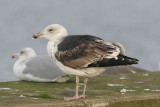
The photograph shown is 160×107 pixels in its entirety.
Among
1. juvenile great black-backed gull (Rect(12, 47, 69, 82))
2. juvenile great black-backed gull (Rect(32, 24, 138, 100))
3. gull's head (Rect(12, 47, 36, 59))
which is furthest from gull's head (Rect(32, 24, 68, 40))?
gull's head (Rect(12, 47, 36, 59))

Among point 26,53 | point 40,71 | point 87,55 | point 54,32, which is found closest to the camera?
point 87,55

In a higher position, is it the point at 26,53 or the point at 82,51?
the point at 26,53

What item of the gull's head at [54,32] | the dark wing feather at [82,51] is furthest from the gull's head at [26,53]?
the dark wing feather at [82,51]

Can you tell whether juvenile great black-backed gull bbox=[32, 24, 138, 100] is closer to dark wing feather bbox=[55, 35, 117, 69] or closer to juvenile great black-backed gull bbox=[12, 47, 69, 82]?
dark wing feather bbox=[55, 35, 117, 69]

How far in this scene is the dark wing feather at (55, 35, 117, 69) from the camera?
19.9ft

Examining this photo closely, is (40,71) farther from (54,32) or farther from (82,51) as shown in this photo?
(82,51)

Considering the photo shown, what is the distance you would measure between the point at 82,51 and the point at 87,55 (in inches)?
5.1

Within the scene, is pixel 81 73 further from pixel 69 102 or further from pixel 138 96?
pixel 138 96

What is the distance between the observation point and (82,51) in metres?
6.16

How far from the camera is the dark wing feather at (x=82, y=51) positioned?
6.07 metres

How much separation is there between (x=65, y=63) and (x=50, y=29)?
0.96 metres

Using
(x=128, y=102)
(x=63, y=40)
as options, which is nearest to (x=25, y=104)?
(x=63, y=40)

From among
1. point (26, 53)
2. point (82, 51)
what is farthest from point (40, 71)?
Result: point (82, 51)

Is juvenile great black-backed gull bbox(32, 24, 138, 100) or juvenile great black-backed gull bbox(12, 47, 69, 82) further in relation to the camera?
juvenile great black-backed gull bbox(12, 47, 69, 82)
